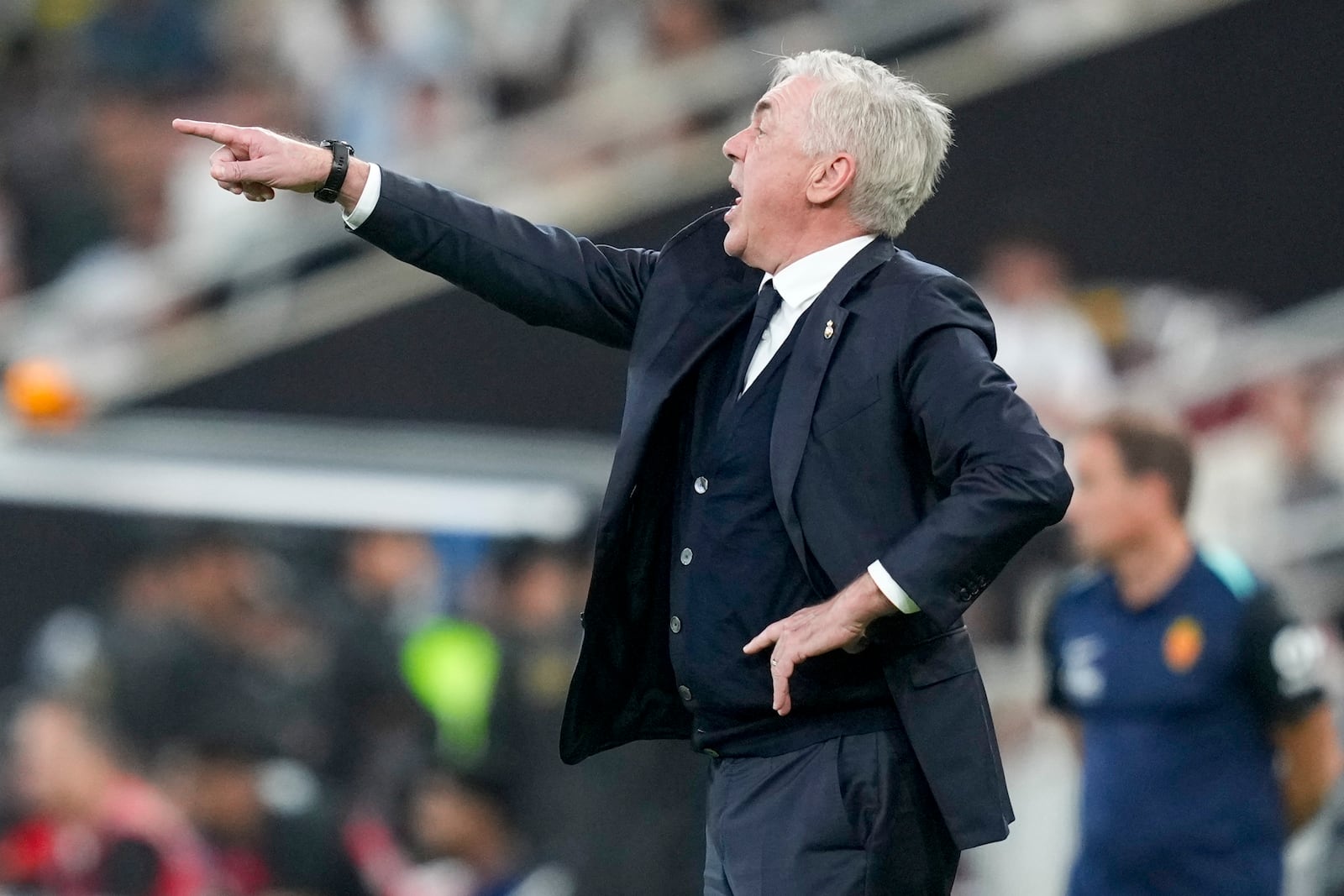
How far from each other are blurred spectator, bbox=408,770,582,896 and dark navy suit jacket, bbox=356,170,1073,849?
3.03 m

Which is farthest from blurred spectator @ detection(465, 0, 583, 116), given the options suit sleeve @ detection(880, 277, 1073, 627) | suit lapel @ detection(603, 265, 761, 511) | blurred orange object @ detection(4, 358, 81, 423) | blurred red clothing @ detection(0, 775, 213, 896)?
suit sleeve @ detection(880, 277, 1073, 627)

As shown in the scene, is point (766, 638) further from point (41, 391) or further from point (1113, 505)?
point (41, 391)

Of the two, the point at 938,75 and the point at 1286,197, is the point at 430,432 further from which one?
the point at 1286,197

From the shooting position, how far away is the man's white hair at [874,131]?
2.67m

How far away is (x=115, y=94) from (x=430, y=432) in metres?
2.10

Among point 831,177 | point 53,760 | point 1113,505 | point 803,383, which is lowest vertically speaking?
point 53,760

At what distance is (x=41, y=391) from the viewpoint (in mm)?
6891

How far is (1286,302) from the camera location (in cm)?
681

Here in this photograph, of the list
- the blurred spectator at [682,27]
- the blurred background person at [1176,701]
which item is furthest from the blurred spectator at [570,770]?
the blurred spectator at [682,27]

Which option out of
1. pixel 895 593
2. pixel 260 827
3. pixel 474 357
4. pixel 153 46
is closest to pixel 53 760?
pixel 260 827

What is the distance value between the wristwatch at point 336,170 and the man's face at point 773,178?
56 centimetres

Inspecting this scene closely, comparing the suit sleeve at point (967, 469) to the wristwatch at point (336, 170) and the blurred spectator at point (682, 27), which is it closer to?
the wristwatch at point (336, 170)

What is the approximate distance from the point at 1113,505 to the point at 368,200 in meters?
2.06

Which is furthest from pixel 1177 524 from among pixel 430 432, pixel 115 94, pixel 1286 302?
pixel 115 94
